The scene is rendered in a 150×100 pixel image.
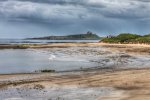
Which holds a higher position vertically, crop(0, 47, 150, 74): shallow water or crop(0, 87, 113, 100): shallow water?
crop(0, 87, 113, 100): shallow water

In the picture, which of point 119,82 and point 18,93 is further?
point 119,82

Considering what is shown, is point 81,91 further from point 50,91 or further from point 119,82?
point 119,82

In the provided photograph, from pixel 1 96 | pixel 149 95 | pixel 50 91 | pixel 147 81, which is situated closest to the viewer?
pixel 149 95

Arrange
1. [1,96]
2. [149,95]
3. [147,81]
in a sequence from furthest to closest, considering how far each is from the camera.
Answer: [147,81]
[1,96]
[149,95]

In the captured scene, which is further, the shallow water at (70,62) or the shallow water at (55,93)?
the shallow water at (70,62)

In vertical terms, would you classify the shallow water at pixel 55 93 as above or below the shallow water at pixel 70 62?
above

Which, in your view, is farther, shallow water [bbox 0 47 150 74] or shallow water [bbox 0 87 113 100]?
shallow water [bbox 0 47 150 74]

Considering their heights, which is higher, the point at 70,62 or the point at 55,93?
the point at 55,93

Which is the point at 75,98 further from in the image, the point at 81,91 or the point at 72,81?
the point at 72,81

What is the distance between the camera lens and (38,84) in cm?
2873

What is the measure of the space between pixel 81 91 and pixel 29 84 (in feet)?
18.8

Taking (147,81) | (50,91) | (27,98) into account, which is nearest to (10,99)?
(27,98)

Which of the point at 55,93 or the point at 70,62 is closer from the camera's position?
the point at 55,93

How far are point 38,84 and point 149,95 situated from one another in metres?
9.91
